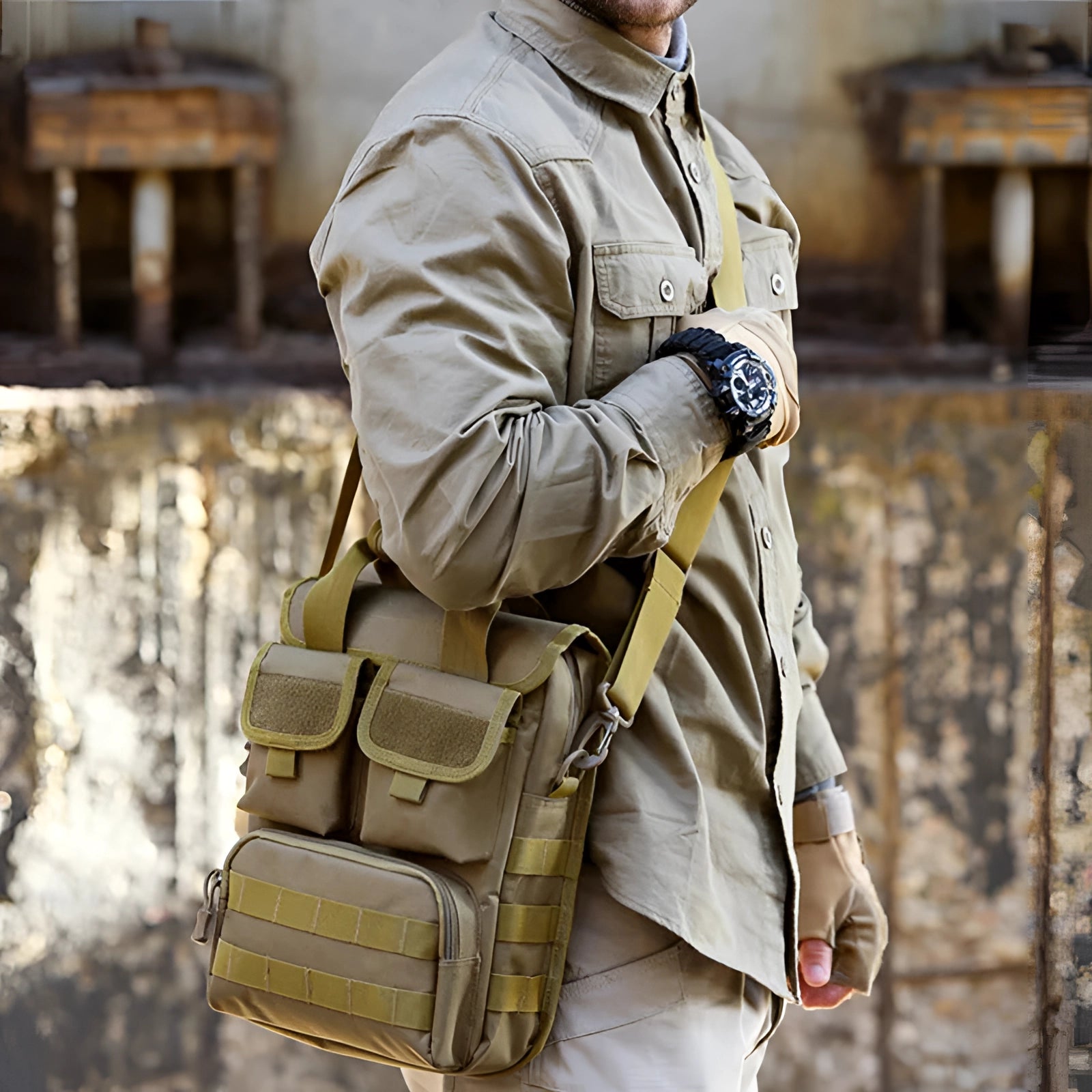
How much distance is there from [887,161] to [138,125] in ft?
4.66

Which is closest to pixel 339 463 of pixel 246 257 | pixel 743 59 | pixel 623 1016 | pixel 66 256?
pixel 246 257

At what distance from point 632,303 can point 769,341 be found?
0.15m

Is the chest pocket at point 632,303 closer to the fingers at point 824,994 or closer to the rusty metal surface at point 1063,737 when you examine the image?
the fingers at point 824,994

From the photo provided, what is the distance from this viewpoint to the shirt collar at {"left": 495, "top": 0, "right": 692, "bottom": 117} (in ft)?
4.53

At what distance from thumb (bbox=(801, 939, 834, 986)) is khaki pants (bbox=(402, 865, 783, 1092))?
1.24ft

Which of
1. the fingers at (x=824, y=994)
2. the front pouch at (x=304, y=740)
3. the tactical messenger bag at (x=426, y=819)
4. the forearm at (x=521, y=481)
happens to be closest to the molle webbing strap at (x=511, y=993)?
the tactical messenger bag at (x=426, y=819)

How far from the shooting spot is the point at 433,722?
50.3 inches

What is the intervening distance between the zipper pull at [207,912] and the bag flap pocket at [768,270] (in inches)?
31.2

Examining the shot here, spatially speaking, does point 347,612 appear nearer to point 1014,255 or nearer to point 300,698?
point 300,698

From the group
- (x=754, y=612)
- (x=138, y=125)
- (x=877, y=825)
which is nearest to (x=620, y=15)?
(x=754, y=612)

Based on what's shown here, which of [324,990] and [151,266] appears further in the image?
[151,266]

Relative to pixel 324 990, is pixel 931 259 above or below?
above

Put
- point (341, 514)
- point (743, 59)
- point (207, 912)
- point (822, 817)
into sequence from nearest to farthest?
1. point (207, 912)
2. point (341, 514)
3. point (822, 817)
4. point (743, 59)

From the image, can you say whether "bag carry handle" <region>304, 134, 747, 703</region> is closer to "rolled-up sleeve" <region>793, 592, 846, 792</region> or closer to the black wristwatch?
the black wristwatch
